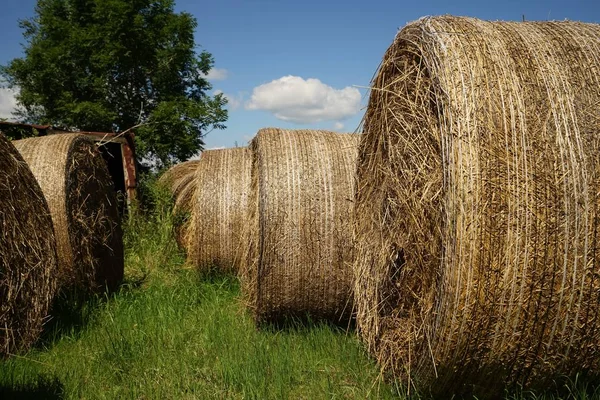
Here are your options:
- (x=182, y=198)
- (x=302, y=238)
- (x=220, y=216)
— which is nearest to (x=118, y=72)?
(x=182, y=198)

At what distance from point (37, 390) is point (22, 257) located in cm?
143

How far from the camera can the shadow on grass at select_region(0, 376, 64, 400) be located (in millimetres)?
4023

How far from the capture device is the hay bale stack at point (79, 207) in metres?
5.95

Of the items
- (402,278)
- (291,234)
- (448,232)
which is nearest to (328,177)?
(291,234)

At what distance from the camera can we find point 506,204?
2.95 metres

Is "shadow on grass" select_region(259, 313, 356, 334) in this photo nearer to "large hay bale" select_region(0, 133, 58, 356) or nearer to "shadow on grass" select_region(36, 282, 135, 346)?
"shadow on grass" select_region(36, 282, 135, 346)

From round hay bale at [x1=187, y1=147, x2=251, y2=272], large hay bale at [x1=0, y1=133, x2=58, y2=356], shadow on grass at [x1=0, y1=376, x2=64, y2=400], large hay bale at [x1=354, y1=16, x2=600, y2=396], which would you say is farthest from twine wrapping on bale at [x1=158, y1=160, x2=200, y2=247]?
large hay bale at [x1=354, y1=16, x2=600, y2=396]

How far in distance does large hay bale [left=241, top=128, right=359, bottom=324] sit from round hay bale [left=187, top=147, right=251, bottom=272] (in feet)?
6.51

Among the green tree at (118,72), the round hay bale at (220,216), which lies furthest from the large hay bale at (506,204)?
the green tree at (118,72)

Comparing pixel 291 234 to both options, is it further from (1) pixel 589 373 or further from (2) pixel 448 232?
(1) pixel 589 373

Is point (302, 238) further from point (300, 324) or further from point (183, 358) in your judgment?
point (183, 358)

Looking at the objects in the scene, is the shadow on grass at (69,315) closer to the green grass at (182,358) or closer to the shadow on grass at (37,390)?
the green grass at (182,358)

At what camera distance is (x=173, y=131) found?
21469 mm

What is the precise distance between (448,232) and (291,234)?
2221mm
